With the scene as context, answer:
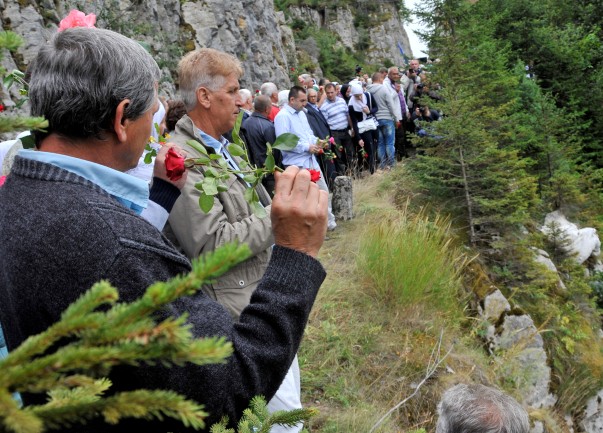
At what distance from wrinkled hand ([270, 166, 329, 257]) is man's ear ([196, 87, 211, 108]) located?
1495mm

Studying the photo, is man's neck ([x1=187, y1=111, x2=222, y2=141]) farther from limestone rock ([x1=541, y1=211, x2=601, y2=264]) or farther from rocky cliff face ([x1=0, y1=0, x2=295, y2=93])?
limestone rock ([x1=541, y1=211, x2=601, y2=264])

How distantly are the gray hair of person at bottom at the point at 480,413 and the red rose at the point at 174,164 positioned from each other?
57.7 inches

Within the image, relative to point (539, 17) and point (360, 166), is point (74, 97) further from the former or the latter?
point (539, 17)

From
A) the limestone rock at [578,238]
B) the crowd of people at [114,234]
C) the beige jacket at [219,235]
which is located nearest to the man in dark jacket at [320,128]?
the limestone rock at [578,238]

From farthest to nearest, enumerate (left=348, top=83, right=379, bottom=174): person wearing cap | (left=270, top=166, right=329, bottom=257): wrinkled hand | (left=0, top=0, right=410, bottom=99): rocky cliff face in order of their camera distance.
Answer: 1. (left=0, top=0, right=410, bottom=99): rocky cliff face
2. (left=348, top=83, right=379, bottom=174): person wearing cap
3. (left=270, top=166, right=329, bottom=257): wrinkled hand

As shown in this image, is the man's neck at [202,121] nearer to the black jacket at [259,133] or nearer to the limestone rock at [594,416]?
the black jacket at [259,133]

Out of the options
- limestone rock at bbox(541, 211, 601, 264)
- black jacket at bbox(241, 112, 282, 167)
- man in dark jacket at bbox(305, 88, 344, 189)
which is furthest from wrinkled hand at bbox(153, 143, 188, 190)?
limestone rock at bbox(541, 211, 601, 264)

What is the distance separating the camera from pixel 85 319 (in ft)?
2.01

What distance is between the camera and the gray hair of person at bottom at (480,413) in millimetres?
2395

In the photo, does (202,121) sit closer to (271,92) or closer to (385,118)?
(271,92)

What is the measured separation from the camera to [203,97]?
2.94 meters

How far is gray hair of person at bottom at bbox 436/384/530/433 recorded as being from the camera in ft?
7.86

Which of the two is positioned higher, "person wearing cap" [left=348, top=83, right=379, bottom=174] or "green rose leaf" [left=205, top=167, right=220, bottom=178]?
"person wearing cap" [left=348, top=83, right=379, bottom=174]

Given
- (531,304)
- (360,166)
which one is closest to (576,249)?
(531,304)
